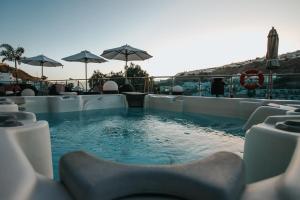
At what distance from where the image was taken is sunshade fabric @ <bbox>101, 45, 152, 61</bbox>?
34.0 feet

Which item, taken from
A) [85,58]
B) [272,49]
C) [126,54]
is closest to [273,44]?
[272,49]

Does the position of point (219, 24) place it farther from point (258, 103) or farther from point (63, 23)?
point (63, 23)

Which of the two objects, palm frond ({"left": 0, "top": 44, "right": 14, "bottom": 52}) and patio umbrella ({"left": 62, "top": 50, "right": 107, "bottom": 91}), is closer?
patio umbrella ({"left": 62, "top": 50, "right": 107, "bottom": 91})

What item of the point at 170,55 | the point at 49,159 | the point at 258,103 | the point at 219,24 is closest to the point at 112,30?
the point at 170,55

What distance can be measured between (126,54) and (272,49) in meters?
5.92

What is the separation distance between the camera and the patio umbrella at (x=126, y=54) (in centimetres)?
1037

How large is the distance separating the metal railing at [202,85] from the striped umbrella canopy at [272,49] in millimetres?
367

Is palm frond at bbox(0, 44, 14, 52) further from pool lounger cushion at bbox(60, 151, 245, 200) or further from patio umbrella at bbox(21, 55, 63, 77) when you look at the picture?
pool lounger cushion at bbox(60, 151, 245, 200)

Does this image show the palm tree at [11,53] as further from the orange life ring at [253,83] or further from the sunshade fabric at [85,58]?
the orange life ring at [253,83]

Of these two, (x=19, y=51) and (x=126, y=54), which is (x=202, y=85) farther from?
(x=19, y=51)

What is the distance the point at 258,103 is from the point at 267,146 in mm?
4040

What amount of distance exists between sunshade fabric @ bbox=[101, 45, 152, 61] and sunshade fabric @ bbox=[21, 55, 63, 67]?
290 cm

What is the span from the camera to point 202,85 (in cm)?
798

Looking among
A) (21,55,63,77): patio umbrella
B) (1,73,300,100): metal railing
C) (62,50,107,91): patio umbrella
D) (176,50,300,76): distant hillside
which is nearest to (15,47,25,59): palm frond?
(21,55,63,77): patio umbrella
